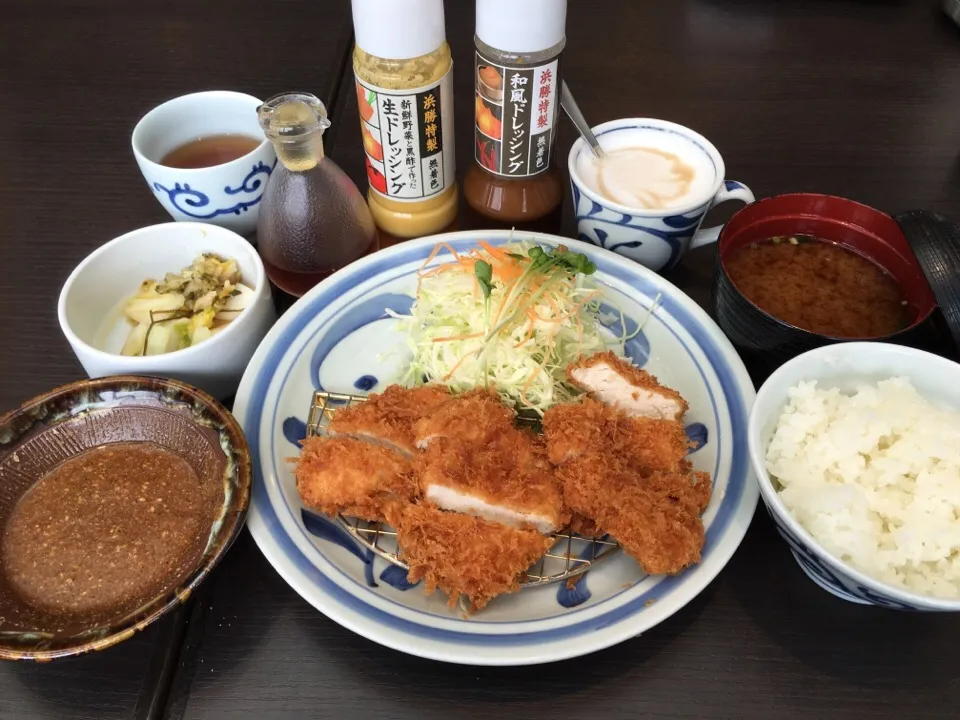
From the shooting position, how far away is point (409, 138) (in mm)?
1911

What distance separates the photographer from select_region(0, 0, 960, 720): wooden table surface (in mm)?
1367

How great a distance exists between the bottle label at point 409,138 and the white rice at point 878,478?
1.16 meters

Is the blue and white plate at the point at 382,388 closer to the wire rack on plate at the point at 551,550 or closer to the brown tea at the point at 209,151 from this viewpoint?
the wire rack on plate at the point at 551,550

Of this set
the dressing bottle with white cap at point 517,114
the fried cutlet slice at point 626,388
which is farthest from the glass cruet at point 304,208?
the fried cutlet slice at point 626,388

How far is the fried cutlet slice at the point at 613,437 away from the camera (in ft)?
5.23

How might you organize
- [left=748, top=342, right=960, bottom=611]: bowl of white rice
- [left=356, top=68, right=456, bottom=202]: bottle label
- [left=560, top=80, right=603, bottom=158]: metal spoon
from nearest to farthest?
[left=748, top=342, right=960, bottom=611]: bowl of white rice < [left=356, top=68, right=456, bottom=202]: bottle label < [left=560, top=80, right=603, bottom=158]: metal spoon

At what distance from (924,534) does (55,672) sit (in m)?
1.75

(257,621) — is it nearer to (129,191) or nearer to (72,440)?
(72,440)

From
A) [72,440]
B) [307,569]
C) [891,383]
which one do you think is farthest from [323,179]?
[891,383]

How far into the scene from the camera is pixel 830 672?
54.9 inches

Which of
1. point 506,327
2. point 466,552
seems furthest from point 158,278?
point 466,552

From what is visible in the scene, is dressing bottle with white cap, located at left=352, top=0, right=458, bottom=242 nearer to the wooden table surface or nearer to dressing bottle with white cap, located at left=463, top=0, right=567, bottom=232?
dressing bottle with white cap, located at left=463, top=0, right=567, bottom=232

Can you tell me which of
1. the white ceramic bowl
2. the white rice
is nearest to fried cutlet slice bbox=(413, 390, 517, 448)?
the white ceramic bowl

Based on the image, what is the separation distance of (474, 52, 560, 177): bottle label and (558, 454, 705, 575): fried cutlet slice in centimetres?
90
